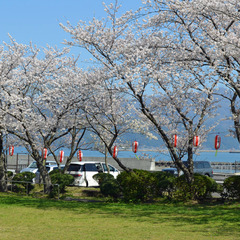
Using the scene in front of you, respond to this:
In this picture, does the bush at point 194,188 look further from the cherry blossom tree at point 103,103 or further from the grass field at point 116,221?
the cherry blossom tree at point 103,103

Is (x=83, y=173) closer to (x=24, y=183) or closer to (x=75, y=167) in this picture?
(x=75, y=167)

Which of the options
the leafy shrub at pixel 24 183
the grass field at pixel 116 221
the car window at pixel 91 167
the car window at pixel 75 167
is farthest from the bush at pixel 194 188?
the leafy shrub at pixel 24 183

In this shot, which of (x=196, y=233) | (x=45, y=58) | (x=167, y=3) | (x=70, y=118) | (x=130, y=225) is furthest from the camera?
(x=45, y=58)

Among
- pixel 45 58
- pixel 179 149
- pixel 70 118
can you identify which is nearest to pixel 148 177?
pixel 70 118

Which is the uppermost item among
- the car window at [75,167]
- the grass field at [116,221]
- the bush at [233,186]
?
the car window at [75,167]

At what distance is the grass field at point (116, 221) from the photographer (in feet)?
32.9

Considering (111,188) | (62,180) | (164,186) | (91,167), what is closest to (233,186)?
(164,186)

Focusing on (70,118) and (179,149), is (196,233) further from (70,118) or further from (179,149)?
(179,149)

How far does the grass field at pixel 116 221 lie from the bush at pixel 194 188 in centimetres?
61

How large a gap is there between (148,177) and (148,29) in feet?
21.3

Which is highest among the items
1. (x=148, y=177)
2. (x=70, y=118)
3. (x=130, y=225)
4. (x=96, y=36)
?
(x=96, y=36)

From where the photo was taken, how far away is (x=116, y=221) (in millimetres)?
12484

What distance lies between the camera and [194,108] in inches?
773

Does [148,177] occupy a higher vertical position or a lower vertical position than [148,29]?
lower
